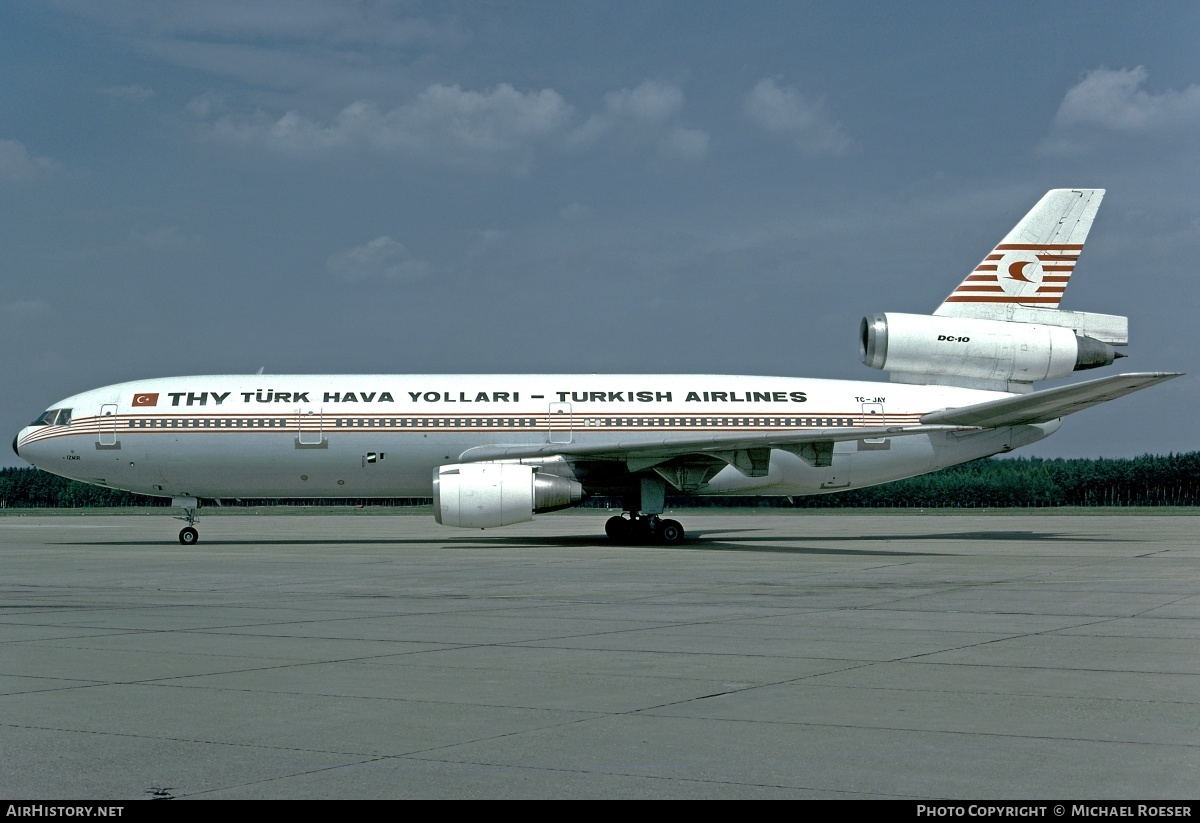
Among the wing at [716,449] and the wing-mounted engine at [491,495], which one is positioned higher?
the wing at [716,449]

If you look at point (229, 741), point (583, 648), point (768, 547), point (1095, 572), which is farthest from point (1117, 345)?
point (229, 741)

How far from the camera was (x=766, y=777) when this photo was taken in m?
5.48

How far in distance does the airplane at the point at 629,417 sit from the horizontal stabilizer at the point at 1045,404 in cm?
10

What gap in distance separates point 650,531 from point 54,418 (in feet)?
48.1

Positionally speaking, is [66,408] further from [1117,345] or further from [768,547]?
[1117,345]

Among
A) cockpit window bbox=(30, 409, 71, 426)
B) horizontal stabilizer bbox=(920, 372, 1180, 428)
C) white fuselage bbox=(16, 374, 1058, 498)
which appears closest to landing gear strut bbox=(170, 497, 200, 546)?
white fuselage bbox=(16, 374, 1058, 498)

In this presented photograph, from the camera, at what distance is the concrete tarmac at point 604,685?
5512mm

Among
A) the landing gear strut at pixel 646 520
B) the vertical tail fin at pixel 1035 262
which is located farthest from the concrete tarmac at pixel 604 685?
the vertical tail fin at pixel 1035 262

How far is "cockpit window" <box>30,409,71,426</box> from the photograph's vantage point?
28.1m

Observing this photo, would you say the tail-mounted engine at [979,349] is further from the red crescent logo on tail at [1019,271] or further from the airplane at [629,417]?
the red crescent logo on tail at [1019,271]

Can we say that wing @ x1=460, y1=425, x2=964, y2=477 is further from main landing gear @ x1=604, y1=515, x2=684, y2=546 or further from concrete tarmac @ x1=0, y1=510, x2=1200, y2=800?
concrete tarmac @ x1=0, y1=510, x2=1200, y2=800

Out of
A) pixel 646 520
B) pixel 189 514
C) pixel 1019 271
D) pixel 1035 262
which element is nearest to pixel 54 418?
pixel 189 514

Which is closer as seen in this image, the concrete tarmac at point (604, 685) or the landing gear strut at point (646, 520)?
the concrete tarmac at point (604, 685)

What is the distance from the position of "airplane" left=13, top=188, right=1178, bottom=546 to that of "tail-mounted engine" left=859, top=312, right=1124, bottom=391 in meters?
0.04
